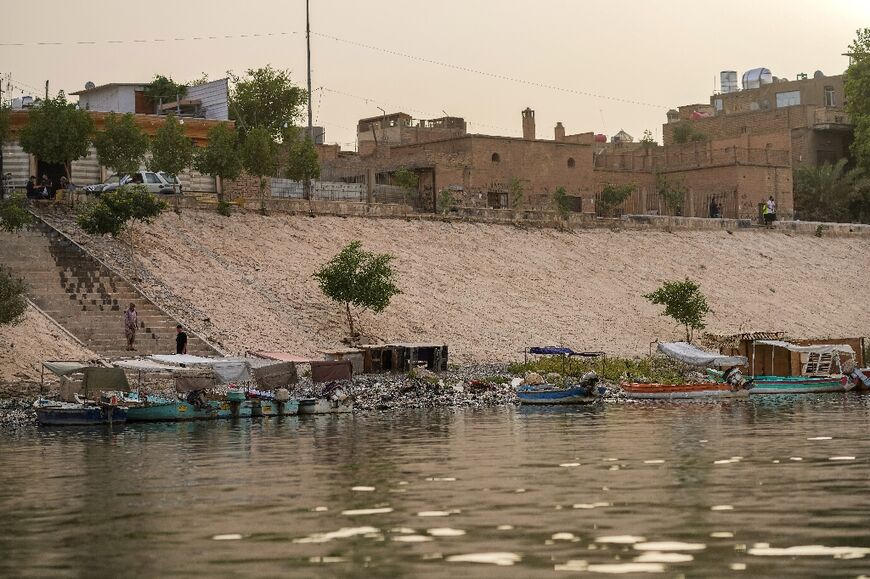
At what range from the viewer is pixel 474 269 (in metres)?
60.2

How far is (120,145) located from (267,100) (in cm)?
2060

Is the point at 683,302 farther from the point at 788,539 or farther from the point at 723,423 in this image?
the point at 788,539

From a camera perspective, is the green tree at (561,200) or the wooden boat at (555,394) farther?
the green tree at (561,200)

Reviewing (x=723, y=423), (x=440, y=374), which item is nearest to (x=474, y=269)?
(x=440, y=374)

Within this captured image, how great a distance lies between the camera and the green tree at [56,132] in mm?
53938

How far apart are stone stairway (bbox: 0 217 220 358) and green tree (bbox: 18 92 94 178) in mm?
4275

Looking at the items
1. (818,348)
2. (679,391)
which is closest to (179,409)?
(679,391)

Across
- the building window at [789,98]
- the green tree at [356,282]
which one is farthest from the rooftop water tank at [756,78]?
the green tree at [356,282]

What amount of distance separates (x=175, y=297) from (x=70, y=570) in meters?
33.1

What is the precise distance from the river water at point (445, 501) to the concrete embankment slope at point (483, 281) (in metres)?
15.6

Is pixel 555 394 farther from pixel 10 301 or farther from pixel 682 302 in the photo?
pixel 10 301

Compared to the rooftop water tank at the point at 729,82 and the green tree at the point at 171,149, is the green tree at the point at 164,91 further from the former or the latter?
the rooftop water tank at the point at 729,82

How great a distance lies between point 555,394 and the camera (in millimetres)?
42406

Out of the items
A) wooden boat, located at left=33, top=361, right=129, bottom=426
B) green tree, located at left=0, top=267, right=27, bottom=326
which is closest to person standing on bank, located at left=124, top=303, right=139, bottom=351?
green tree, located at left=0, top=267, right=27, bottom=326
